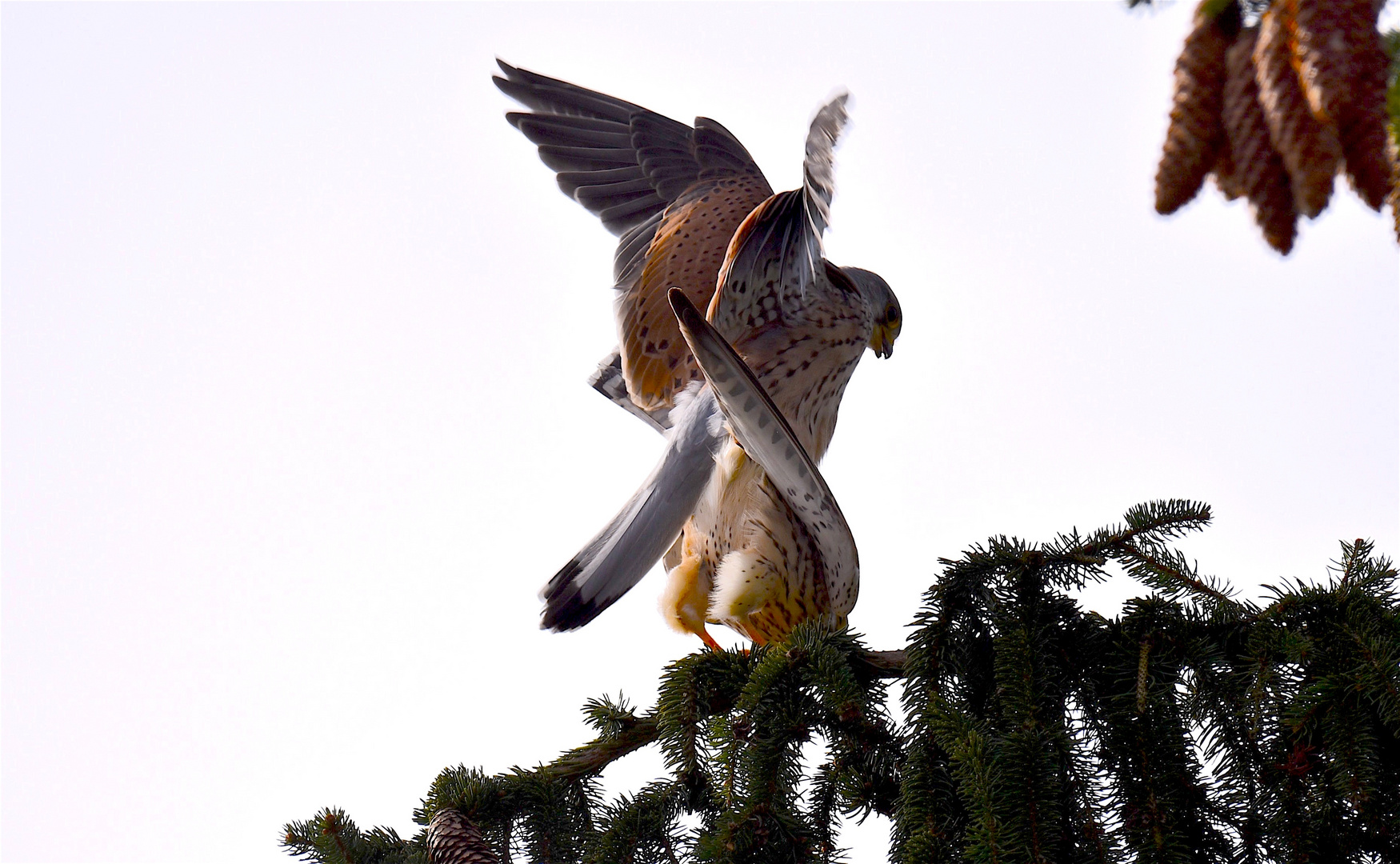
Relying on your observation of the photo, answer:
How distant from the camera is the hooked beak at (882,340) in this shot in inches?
142

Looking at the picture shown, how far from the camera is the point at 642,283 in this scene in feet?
12.1

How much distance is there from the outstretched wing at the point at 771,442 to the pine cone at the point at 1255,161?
1.47 m

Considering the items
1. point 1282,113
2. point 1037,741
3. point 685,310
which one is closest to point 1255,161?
point 1282,113

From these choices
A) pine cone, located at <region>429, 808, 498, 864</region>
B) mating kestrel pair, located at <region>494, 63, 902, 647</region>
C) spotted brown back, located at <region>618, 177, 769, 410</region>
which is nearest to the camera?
pine cone, located at <region>429, 808, 498, 864</region>

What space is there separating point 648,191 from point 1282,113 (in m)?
3.50

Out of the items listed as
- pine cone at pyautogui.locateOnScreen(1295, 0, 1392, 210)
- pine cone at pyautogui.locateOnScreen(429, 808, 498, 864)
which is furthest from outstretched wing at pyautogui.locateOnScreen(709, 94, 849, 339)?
pine cone at pyautogui.locateOnScreen(1295, 0, 1392, 210)

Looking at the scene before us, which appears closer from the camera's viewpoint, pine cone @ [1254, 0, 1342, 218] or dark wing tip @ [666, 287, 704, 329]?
pine cone @ [1254, 0, 1342, 218]

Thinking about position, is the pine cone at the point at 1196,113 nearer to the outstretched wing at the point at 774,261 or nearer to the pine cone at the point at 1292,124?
the pine cone at the point at 1292,124

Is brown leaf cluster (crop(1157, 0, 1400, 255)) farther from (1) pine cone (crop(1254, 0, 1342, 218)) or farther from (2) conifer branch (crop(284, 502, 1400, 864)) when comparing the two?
(2) conifer branch (crop(284, 502, 1400, 864))

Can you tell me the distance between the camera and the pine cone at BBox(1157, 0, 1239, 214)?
0.91m

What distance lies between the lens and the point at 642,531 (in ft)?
10.1

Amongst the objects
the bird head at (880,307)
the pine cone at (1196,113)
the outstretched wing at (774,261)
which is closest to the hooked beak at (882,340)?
the bird head at (880,307)

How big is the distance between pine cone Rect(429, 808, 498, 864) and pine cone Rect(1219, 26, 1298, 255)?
5.06 ft

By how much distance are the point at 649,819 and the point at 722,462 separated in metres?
1.23
